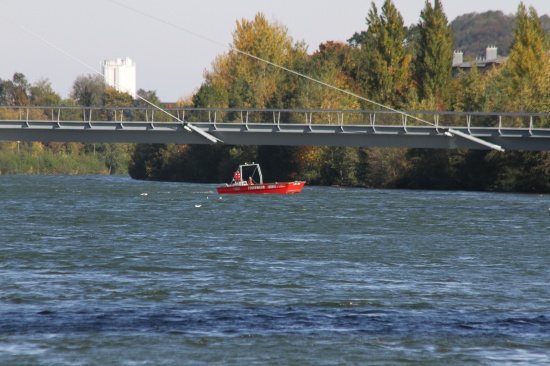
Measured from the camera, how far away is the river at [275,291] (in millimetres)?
20750

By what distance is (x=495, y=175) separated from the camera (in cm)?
9056

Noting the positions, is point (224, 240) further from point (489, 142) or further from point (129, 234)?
point (489, 142)

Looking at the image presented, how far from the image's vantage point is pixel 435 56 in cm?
10538

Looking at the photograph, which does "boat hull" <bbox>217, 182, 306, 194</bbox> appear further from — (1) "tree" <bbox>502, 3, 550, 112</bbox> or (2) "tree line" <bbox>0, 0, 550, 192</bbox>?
(1) "tree" <bbox>502, 3, 550, 112</bbox>

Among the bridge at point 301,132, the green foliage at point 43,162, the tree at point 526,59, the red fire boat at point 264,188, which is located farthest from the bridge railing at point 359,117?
the green foliage at point 43,162

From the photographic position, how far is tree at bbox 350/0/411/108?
10906cm

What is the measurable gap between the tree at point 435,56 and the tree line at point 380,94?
0.34ft

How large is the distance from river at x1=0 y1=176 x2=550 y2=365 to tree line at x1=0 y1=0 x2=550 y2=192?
36.8 metres

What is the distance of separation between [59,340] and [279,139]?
60131mm

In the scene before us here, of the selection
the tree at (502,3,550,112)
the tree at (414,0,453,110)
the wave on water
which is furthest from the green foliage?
the wave on water

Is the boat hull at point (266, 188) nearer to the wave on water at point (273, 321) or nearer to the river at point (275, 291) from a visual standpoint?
the river at point (275, 291)

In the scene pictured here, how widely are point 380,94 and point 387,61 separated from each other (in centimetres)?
336

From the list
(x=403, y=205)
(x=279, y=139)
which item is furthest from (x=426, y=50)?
(x=403, y=205)

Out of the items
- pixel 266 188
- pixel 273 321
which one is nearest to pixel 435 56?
pixel 266 188
